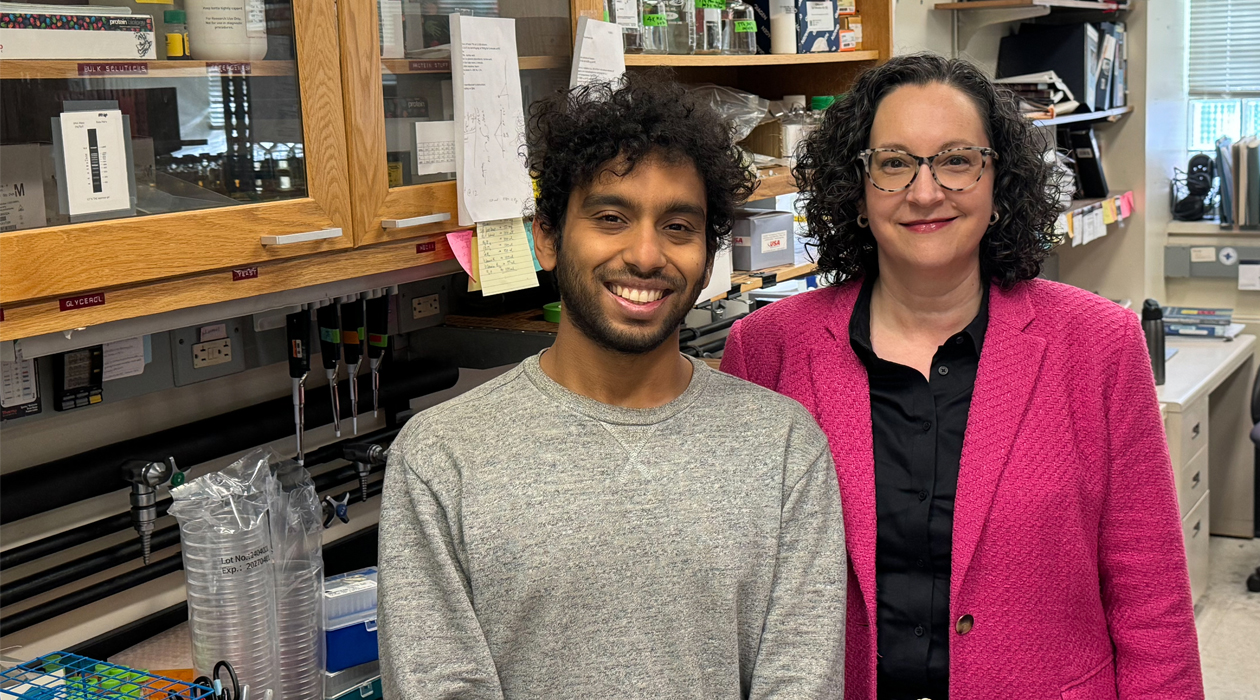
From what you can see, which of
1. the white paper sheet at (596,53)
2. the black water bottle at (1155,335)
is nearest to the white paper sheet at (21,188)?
the white paper sheet at (596,53)

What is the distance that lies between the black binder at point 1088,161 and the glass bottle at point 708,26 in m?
2.45

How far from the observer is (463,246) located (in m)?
1.65

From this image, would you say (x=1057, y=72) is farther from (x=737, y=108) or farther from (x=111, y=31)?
(x=111, y=31)

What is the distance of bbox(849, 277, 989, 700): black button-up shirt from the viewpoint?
1.44m

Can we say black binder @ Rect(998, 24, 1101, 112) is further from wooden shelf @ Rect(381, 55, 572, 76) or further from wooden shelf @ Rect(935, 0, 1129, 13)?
wooden shelf @ Rect(381, 55, 572, 76)

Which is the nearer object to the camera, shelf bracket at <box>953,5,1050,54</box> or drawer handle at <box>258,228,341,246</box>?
drawer handle at <box>258,228,341,246</box>

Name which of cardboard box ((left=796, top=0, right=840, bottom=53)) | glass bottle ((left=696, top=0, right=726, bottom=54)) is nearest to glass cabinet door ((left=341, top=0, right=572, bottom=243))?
glass bottle ((left=696, top=0, right=726, bottom=54))

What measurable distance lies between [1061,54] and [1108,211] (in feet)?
2.00

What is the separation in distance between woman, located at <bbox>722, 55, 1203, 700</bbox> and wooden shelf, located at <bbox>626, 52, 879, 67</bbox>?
1.77 ft

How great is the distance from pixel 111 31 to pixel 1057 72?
3.45 metres

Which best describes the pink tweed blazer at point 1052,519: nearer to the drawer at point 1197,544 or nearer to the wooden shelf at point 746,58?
the wooden shelf at point 746,58

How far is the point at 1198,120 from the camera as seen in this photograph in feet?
16.2

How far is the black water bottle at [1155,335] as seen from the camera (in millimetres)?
3713

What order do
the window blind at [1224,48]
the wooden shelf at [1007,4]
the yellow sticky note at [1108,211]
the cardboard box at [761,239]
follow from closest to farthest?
the cardboard box at [761,239]
the wooden shelf at [1007,4]
the yellow sticky note at [1108,211]
the window blind at [1224,48]
